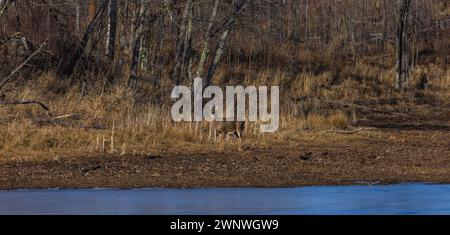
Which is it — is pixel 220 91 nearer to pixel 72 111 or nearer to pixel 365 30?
pixel 72 111

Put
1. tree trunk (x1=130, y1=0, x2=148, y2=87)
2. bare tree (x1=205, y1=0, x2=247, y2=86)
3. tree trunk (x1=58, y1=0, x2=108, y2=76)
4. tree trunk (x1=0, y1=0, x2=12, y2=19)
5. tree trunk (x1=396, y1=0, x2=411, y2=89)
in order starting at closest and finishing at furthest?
tree trunk (x1=0, y1=0, x2=12, y2=19) < tree trunk (x1=130, y1=0, x2=148, y2=87) < tree trunk (x1=58, y1=0, x2=108, y2=76) < bare tree (x1=205, y1=0, x2=247, y2=86) < tree trunk (x1=396, y1=0, x2=411, y2=89)

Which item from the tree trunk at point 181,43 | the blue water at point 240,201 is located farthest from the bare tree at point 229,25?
the blue water at point 240,201

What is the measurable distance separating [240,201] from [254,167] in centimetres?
371

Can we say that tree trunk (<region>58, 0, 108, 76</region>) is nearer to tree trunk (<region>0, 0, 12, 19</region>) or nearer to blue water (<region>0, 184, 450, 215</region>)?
tree trunk (<region>0, 0, 12, 19</region>)

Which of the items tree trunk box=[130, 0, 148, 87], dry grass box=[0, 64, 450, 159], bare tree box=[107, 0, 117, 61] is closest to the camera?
dry grass box=[0, 64, 450, 159]

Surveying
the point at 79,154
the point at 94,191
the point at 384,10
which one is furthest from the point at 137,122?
the point at 384,10

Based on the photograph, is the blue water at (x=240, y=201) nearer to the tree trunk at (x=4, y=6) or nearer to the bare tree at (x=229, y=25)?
the tree trunk at (x=4, y=6)

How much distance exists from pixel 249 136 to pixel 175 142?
1932 mm

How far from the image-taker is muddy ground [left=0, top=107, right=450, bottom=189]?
15266 mm

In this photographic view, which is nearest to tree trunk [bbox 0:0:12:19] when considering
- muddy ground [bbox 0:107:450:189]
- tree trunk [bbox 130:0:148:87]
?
tree trunk [bbox 130:0:148:87]

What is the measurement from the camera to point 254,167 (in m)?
16.8

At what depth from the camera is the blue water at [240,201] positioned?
12.0m

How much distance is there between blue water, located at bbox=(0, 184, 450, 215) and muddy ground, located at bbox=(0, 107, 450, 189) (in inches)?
25.5

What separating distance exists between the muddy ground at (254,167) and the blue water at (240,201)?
2.12 ft
